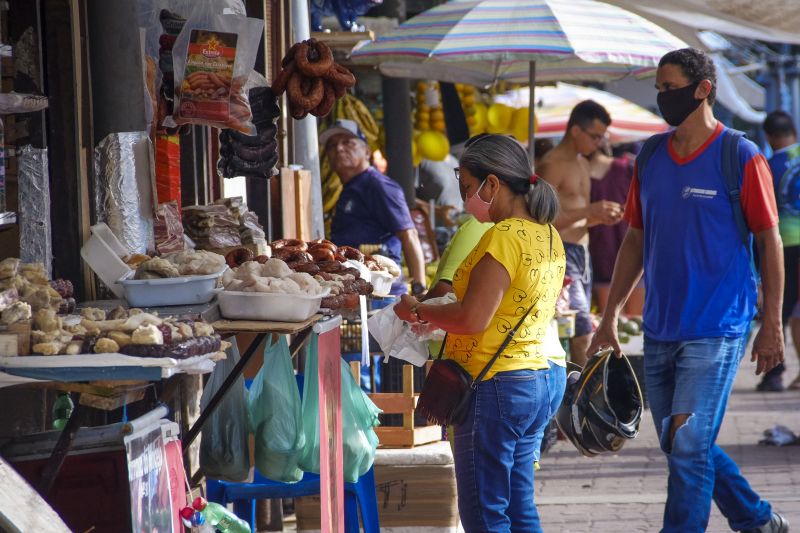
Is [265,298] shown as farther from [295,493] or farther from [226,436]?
[295,493]

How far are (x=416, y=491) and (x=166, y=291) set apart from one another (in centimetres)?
203

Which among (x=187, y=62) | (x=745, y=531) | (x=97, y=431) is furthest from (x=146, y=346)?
(x=745, y=531)

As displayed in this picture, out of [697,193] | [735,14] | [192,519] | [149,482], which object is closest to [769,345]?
[697,193]

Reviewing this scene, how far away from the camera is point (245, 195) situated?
263 inches

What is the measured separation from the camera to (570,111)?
51.3 ft

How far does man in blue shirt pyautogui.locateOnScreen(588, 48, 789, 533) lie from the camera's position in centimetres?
485

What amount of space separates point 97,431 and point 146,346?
0.86 m

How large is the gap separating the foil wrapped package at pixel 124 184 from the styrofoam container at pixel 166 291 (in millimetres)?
454

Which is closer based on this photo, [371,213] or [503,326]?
[503,326]

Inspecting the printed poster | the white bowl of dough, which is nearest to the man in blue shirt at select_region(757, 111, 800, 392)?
the white bowl of dough

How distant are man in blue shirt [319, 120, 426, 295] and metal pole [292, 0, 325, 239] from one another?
578mm

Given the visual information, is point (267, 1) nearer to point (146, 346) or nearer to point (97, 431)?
point (97, 431)

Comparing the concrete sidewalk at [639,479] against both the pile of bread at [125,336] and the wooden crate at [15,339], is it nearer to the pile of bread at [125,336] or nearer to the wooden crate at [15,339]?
the pile of bread at [125,336]

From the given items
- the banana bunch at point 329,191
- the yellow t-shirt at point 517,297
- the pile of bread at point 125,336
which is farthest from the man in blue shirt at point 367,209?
the pile of bread at point 125,336
